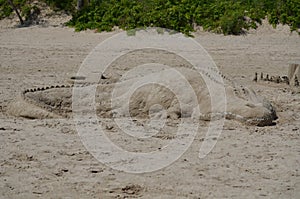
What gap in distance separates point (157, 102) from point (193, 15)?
12.2 metres

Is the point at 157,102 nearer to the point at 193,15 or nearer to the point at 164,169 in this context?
the point at 164,169

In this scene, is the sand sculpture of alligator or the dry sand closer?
the dry sand

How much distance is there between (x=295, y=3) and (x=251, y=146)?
14.6m

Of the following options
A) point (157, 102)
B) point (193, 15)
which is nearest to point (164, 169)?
point (157, 102)

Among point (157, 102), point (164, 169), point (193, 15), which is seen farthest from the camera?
point (193, 15)

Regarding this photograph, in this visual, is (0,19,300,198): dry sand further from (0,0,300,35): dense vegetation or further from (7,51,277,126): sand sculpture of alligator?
(0,0,300,35): dense vegetation

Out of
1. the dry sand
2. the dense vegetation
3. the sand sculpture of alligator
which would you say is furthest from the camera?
the dense vegetation

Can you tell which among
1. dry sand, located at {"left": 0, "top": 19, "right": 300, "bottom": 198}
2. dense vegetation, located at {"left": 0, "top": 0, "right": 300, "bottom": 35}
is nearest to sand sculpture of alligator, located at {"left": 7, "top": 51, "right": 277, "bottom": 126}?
dry sand, located at {"left": 0, "top": 19, "right": 300, "bottom": 198}

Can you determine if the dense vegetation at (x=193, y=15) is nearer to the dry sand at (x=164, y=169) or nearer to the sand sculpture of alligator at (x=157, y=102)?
the dry sand at (x=164, y=169)

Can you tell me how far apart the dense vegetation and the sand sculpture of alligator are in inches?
426

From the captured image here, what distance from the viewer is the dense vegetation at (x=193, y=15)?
19.3m

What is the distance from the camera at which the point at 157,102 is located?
27.2 feet

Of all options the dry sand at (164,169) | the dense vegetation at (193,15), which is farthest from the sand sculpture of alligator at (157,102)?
the dense vegetation at (193,15)

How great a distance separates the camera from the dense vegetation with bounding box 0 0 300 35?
63.3 feet
